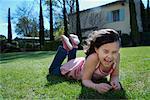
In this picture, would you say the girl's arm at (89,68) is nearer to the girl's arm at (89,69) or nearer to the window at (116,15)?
Result: the girl's arm at (89,69)

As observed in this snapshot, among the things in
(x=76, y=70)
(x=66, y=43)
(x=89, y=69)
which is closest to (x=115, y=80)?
(x=89, y=69)

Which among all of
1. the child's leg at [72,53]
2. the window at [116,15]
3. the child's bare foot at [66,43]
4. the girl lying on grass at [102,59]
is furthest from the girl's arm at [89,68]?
the window at [116,15]

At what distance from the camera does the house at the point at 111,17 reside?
36.5 metres

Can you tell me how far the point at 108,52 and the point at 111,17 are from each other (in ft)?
115

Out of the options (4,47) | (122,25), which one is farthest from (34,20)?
(4,47)

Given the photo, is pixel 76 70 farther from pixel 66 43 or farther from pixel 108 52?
pixel 108 52

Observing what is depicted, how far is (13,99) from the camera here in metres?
3.48

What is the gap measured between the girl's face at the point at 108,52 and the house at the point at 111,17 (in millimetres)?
32130

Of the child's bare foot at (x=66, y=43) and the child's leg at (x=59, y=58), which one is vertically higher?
the child's bare foot at (x=66, y=43)

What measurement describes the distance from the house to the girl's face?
32.1m

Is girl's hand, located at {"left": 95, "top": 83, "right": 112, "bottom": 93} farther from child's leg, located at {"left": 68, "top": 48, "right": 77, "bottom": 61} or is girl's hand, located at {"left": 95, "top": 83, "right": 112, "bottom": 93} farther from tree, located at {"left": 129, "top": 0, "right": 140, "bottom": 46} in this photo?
tree, located at {"left": 129, "top": 0, "right": 140, "bottom": 46}

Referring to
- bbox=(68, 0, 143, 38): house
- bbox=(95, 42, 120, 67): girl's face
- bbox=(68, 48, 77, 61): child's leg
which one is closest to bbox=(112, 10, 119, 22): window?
bbox=(68, 0, 143, 38): house

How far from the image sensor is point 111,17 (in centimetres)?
3834

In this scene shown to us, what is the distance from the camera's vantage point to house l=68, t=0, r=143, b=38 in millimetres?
36469
